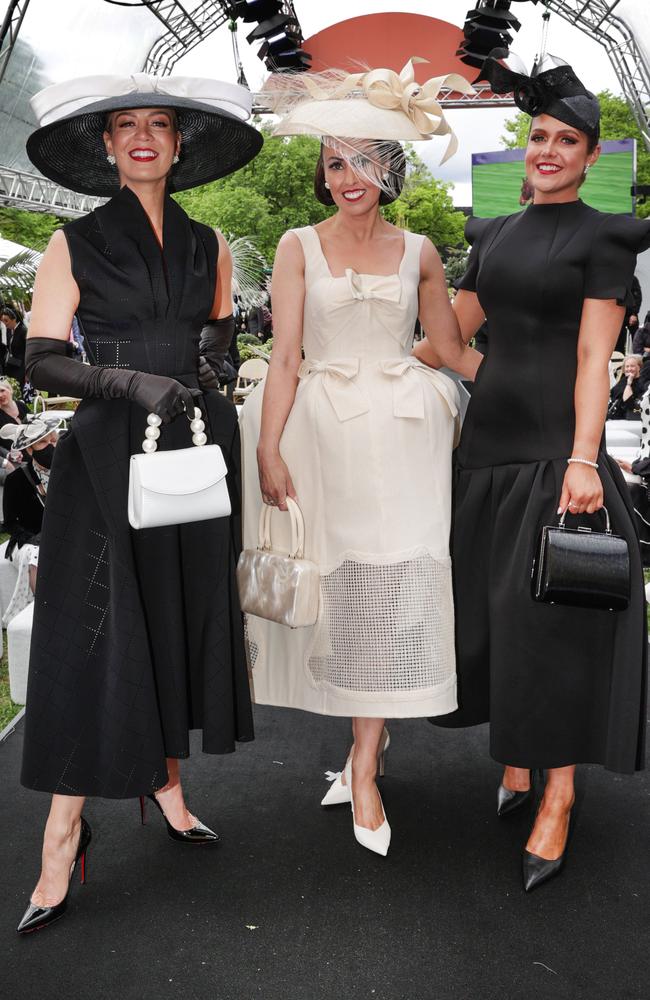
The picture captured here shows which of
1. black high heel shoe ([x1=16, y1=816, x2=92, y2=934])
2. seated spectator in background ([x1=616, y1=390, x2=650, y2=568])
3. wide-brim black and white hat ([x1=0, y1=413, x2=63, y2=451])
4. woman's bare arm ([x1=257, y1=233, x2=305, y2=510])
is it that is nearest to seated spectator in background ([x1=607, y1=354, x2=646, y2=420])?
seated spectator in background ([x1=616, y1=390, x2=650, y2=568])

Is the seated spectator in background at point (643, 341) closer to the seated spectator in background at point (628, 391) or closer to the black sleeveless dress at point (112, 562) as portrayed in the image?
the seated spectator in background at point (628, 391)

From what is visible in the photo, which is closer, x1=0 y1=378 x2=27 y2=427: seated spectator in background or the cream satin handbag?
the cream satin handbag

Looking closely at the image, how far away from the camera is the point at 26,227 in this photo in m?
23.8

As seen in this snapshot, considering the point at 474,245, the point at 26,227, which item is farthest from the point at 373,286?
the point at 26,227

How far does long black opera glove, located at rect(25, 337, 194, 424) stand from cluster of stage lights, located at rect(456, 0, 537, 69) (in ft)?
42.4

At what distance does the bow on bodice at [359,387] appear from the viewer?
98.3 inches

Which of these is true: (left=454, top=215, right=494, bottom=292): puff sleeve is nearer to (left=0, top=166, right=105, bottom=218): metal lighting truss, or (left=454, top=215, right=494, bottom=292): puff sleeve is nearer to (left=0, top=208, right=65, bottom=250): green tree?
(left=0, top=166, right=105, bottom=218): metal lighting truss

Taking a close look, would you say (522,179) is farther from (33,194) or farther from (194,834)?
(194,834)

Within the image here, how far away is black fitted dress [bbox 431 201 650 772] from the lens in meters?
2.40

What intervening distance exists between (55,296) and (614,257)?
4.68 feet

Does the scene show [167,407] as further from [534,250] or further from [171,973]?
[171,973]

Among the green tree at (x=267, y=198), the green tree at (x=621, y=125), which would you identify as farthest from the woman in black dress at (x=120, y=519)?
the green tree at (x=621, y=125)

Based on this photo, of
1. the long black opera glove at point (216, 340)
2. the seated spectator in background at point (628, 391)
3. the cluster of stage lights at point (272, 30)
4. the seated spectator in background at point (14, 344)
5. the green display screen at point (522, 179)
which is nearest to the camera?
the long black opera glove at point (216, 340)

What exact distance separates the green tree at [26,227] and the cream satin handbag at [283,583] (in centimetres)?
2030
